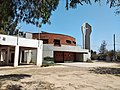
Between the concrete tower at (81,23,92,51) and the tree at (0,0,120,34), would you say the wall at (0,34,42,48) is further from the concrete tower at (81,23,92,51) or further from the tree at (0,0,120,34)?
the concrete tower at (81,23,92,51)

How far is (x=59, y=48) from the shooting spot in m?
46.1

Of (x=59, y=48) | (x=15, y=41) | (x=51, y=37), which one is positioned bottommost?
(x=59, y=48)

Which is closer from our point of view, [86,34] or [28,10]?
[28,10]

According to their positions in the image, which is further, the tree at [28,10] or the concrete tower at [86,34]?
the concrete tower at [86,34]

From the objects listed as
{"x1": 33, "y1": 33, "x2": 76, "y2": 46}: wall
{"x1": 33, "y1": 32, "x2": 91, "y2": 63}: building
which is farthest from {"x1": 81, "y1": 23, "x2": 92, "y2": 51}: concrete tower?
{"x1": 33, "y1": 33, "x2": 76, "y2": 46}: wall

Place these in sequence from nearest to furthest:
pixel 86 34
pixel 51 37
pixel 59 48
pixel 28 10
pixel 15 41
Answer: pixel 28 10, pixel 15 41, pixel 59 48, pixel 51 37, pixel 86 34

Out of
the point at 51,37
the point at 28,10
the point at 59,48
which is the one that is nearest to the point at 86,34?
the point at 51,37

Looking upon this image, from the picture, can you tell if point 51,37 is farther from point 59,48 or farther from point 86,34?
point 86,34

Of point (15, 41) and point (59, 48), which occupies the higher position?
point (15, 41)

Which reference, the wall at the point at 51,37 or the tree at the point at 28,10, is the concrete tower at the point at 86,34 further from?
the tree at the point at 28,10

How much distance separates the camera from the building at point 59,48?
44.9 meters

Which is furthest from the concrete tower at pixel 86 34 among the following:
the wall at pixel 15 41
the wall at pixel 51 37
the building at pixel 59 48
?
the wall at pixel 15 41

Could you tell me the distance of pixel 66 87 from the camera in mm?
12227

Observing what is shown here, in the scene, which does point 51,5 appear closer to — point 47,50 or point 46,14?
point 46,14
